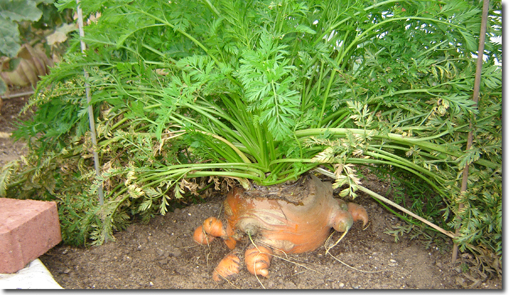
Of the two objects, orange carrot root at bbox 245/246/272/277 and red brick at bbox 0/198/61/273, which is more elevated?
red brick at bbox 0/198/61/273

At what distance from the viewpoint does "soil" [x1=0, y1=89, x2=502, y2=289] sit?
67.2 inches

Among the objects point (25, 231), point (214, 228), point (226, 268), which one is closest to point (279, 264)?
point (226, 268)

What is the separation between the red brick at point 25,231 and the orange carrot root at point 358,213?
1387 mm

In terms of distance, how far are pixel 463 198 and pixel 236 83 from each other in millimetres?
949

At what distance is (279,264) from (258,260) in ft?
0.36

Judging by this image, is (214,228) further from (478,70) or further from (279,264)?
(478,70)

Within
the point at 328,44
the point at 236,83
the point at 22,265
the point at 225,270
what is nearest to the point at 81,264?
the point at 22,265

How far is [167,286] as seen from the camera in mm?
1723

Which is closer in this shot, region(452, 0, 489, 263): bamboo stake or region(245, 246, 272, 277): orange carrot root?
region(452, 0, 489, 263): bamboo stake

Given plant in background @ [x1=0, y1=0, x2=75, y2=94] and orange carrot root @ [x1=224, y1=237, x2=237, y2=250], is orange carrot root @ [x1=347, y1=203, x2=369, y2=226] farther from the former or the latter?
plant in background @ [x1=0, y1=0, x2=75, y2=94]

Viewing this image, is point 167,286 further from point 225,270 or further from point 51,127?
point 51,127

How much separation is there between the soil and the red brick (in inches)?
4.5

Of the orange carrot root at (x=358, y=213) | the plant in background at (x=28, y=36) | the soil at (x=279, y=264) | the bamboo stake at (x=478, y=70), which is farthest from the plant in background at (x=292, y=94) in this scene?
the plant in background at (x=28, y=36)

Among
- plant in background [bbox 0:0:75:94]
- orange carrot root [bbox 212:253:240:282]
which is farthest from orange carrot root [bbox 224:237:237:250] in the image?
plant in background [bbox 0:0:75:94]
